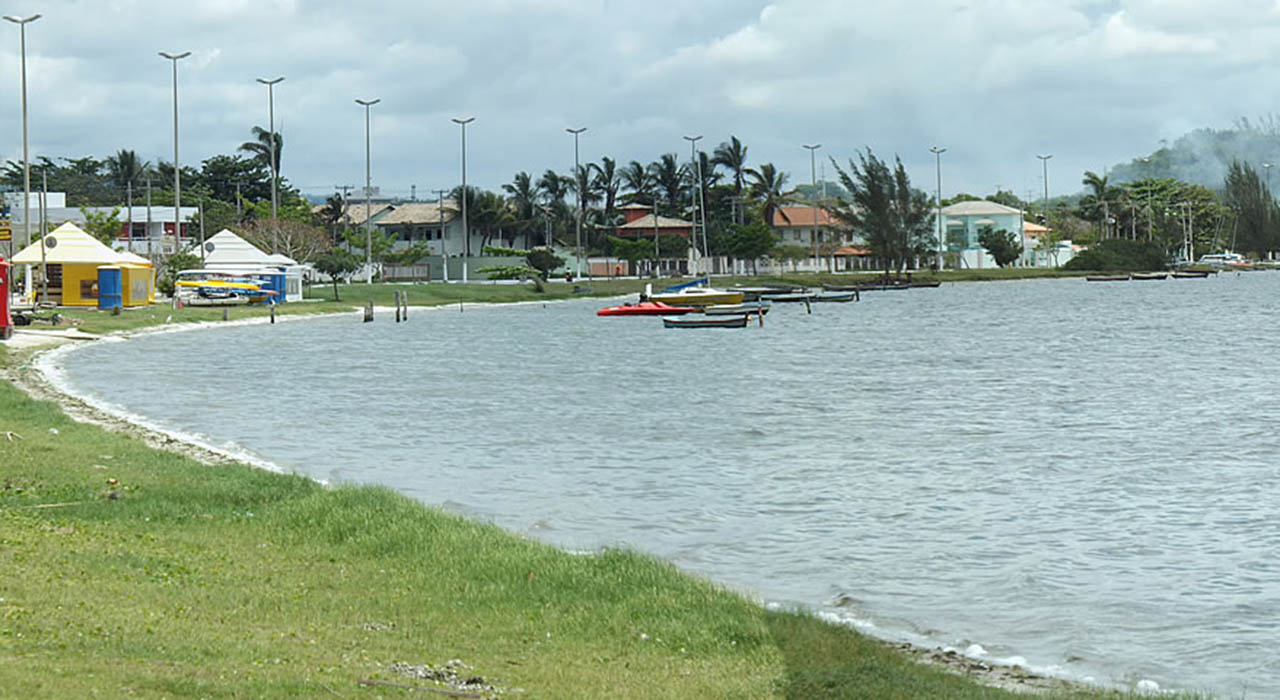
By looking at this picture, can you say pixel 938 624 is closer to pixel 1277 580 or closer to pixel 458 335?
pixel 1277 580

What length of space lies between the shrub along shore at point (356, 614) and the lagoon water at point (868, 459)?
6.40 ft

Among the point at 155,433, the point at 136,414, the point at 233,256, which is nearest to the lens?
the point at 155,433

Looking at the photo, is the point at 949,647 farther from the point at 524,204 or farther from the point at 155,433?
the point at 524,204

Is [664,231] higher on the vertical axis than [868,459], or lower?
higher

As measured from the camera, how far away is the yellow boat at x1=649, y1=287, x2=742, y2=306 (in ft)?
341

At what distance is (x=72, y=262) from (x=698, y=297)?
45.0 meters

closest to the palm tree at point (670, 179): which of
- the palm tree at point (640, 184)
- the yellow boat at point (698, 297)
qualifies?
the palm tree at point (640, 184)

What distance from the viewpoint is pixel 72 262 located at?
2795 inches

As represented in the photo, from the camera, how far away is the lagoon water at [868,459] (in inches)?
626

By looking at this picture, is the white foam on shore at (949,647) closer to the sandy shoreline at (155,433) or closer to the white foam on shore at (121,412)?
the sandy shoreline at (155,433)

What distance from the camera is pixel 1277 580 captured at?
1711cm

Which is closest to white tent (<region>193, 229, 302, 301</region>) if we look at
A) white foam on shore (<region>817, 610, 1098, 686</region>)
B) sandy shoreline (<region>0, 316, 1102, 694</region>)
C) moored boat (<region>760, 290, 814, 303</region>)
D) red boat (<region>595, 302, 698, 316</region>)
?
sandy shoreline (<region>0, 316, 1102, 694</region>)

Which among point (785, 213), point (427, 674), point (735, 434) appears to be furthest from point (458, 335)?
Result: point (785, 213)

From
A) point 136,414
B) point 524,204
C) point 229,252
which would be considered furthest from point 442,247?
point 136,414
